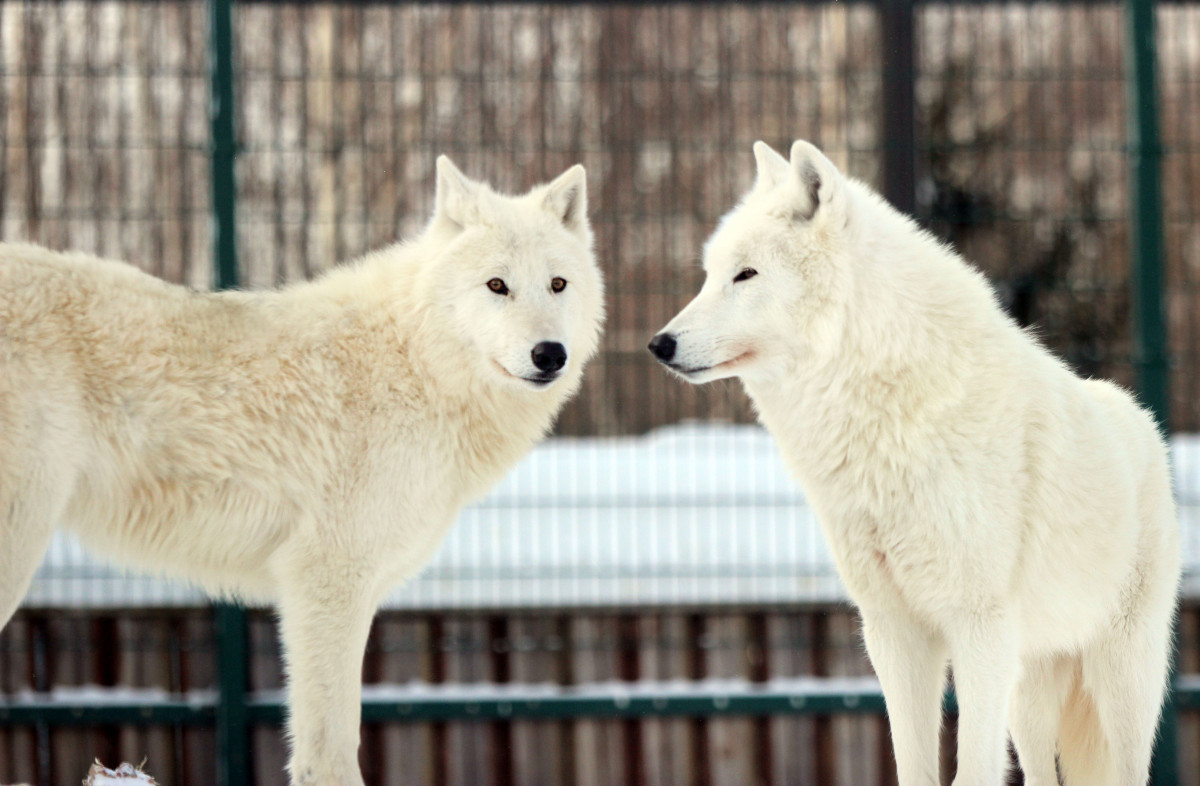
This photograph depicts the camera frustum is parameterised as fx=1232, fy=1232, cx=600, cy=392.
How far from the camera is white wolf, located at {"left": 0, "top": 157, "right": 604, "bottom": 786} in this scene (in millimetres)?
3361

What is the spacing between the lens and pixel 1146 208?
5.14m

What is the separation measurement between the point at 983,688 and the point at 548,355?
145cm

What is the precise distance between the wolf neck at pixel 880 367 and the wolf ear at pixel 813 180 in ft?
0.48

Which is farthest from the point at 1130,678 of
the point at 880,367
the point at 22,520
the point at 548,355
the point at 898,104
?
the point at 22,520

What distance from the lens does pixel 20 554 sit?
324 centimetres

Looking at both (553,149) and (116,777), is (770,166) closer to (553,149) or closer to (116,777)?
(553,149)

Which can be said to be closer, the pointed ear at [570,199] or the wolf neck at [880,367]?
the wolf neck at [880,367]

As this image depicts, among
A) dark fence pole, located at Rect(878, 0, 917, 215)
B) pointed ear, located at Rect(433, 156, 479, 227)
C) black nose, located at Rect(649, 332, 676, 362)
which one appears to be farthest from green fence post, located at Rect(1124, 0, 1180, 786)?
pointed ear, located at Rect(433, 156, 479, 227)

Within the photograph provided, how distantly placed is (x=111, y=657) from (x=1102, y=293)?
462cm

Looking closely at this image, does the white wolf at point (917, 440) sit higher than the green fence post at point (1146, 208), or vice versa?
the green fence post at point (1146, 208)

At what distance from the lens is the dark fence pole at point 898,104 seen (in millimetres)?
5227

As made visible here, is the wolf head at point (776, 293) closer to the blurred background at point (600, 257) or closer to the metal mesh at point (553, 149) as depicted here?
the blurred background at point (600, 257)

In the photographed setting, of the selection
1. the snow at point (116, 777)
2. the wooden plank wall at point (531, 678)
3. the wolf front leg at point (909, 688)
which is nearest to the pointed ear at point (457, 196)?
the wolf front leg at point (909, 688)

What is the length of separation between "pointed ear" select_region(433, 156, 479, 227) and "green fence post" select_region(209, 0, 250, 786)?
143 cm
